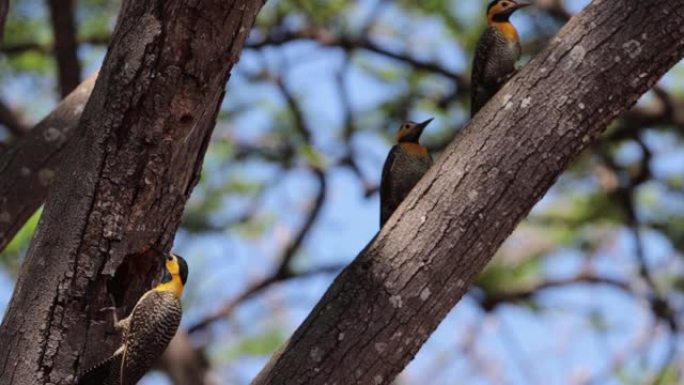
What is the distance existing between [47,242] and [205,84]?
730 millimetres

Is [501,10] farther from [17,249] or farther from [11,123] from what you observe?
[17,249]

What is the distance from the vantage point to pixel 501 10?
6.06 metres

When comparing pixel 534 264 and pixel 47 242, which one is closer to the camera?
pixel 47 242

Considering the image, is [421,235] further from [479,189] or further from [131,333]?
[131,333]

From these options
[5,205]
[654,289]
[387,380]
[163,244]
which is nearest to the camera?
[387,380]

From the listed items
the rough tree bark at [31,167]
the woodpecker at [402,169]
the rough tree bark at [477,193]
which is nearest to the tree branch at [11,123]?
the rough tree bark at [31,167]

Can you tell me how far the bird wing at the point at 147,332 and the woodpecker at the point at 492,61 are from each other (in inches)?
57.4

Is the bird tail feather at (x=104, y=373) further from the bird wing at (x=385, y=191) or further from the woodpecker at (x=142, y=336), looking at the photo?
the bird wing at (x=385, y=191)

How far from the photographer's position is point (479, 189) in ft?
12.6

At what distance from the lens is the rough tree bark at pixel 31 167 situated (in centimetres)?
520

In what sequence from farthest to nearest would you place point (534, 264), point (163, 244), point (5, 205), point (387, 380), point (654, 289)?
point (534, 264), point (654, 289), point (5, 205), point (163, 244), point (387, 380)

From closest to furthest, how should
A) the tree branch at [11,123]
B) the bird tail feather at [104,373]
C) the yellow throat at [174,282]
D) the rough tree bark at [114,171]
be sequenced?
the rough tree bark at [114,171] < the bird tail feather at [104,373] < the yellow throat at [174,282] < the tree branch at [11,123]

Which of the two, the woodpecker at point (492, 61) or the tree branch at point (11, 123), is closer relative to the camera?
the woodpecker at point (492, 61)

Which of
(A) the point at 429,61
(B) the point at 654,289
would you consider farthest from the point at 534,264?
(A) the point at 429,61
